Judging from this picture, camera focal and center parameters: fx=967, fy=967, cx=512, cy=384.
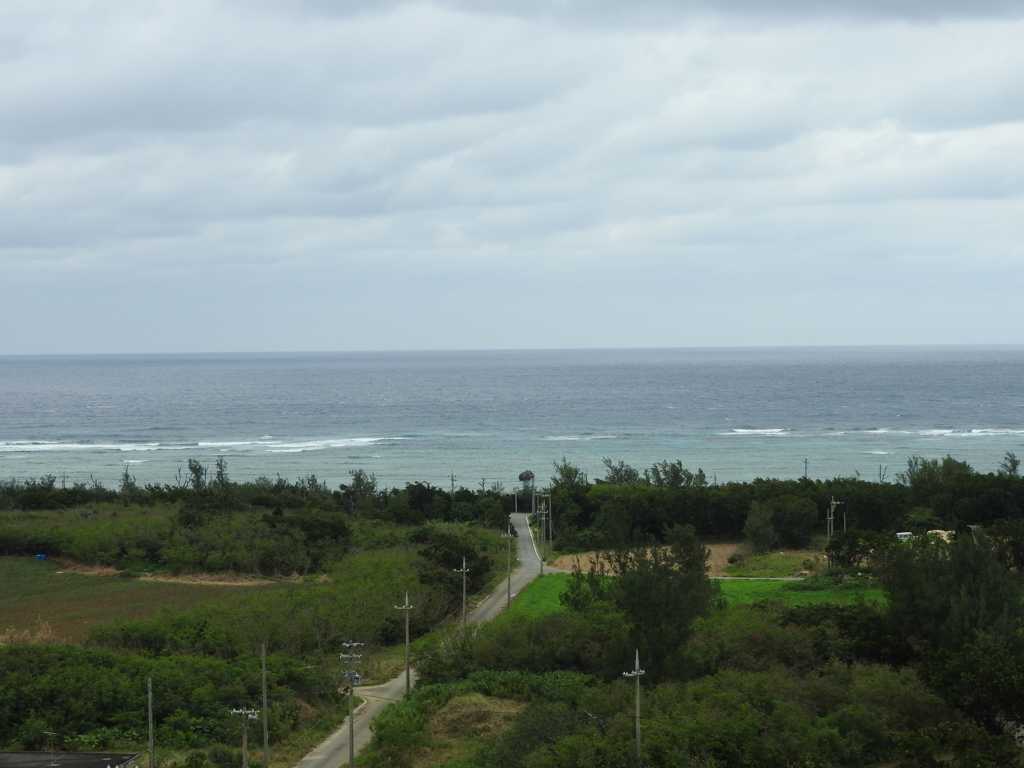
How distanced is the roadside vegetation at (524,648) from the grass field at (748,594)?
222 mm

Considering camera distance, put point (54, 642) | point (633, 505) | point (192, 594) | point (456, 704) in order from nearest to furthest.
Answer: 1. point (456, 704)
2. point (54, 642)
3. point (192, 594)
4. point (633, 505)

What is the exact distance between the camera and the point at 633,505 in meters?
56.1

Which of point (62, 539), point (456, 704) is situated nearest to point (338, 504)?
point (62, 539)

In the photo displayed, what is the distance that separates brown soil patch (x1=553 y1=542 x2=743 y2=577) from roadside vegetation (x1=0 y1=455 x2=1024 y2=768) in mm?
1475

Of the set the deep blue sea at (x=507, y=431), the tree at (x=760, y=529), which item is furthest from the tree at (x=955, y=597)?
the deep blue sea at (x=507, y=431)

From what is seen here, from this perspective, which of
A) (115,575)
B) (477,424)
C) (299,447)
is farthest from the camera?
(477,424)

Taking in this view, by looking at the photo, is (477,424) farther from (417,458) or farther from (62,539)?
(62,539)

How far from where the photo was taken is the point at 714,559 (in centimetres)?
5022

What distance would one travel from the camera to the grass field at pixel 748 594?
37.6 m

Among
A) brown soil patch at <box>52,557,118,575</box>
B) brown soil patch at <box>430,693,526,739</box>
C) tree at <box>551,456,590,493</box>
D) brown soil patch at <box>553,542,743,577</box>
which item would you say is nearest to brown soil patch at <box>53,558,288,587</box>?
brown soil patch at <box>52,557,118,575</box>

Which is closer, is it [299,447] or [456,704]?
[456,704]

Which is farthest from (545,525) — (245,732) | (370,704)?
(245,732)

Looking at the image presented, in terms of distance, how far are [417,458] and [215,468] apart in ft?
61.0

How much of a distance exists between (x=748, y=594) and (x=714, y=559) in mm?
10765
